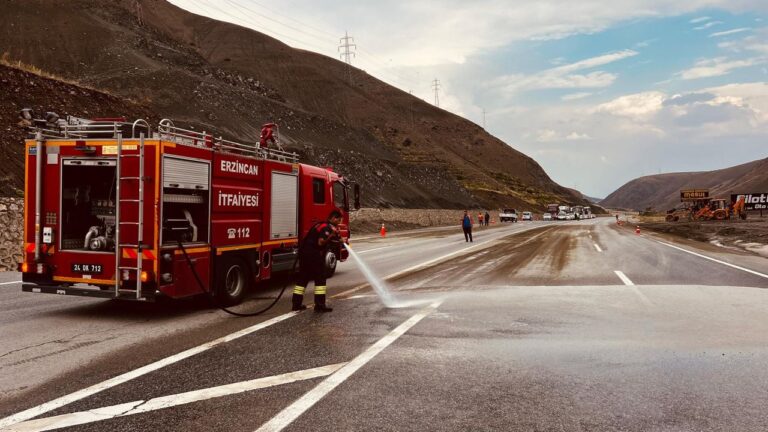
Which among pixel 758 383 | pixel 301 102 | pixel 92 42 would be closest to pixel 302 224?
pixel 758 383

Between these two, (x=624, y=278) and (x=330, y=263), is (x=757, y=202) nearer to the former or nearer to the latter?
(x=624, y=278)

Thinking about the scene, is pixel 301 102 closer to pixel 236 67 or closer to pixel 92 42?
pixel 236 67

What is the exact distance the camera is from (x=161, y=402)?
4301 millimetres

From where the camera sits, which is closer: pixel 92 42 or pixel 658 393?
pixel 658 393

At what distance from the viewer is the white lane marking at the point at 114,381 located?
4.04 metres

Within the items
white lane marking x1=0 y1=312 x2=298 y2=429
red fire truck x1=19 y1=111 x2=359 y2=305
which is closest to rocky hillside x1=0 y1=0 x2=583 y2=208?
red fire truck x1=19 y1=111 x2=359 y2=305

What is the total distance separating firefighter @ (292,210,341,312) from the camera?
8.34 m

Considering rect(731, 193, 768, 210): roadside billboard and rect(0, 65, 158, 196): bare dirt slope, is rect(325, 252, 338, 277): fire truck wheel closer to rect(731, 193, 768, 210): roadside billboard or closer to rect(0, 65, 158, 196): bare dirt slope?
rect(0, 65, 158, 196): bare dirt slope

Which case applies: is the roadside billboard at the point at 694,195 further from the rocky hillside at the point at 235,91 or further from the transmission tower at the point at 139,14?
the transmission tower at the point at 139,14

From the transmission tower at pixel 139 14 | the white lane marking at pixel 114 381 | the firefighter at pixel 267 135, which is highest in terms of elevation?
the transmission tower at pixel 139 14

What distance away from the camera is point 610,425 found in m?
3.83

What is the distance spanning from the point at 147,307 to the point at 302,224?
376cm

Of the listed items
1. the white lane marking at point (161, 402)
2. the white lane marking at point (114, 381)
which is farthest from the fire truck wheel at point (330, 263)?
the white lane marking at point (161, 402)

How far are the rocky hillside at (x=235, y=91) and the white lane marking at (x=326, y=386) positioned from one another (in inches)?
770
